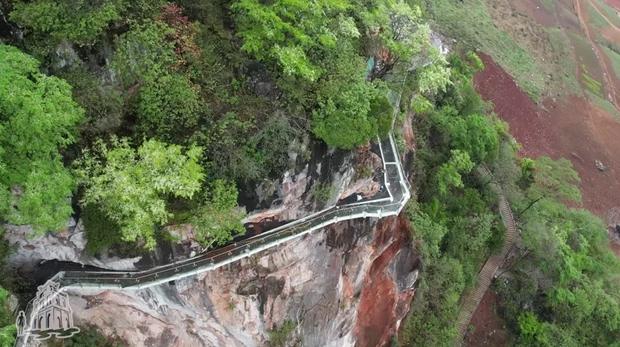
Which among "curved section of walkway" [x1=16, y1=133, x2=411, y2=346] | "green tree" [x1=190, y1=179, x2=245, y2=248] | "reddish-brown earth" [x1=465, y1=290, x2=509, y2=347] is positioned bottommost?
"reddish-brown earth" [x1=465, y1=290, x2=509, y2=347]

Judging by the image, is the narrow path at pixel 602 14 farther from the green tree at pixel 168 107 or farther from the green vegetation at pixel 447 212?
the green tree at pixel 168 107

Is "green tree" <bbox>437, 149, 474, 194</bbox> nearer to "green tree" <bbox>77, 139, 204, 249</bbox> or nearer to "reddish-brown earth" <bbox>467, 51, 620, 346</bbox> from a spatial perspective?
"green tree" <bbox>77, 139, 204, 249</bbox>

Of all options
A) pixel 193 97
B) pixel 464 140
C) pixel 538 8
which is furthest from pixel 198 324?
pixel 538 8

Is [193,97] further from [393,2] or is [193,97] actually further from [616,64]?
[616,64]

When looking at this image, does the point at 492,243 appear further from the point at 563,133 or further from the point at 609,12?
the point at 609,12

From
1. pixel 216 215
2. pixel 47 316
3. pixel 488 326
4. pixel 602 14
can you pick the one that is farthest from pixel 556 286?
pixel 602 14

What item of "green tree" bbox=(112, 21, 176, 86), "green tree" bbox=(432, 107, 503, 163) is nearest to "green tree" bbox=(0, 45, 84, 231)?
"green tree" bbox=(112, 21, 176, 86)
